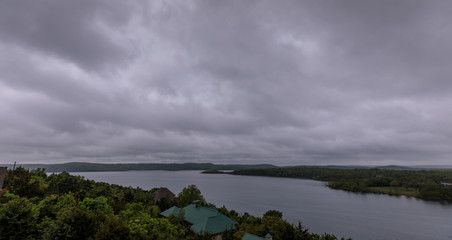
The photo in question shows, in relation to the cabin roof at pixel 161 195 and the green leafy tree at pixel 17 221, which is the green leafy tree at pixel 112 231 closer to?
the green leafy tree at pixel 17 221

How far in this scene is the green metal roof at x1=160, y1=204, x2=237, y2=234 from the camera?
38.7 m

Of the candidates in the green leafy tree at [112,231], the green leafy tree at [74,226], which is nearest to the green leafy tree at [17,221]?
the green leafy tree at [74,226]

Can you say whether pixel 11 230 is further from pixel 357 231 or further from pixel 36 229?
pixel 357 231

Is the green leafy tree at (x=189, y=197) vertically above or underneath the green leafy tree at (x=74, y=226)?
underneath

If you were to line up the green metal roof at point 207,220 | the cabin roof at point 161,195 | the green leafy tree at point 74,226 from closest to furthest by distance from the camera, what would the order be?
the green leafy tree at point 74,226 < the green metal roof at point 207,220 < the cabin roof at point 161,195

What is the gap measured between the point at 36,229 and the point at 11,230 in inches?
67.9

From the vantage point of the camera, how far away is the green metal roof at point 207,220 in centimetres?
3866

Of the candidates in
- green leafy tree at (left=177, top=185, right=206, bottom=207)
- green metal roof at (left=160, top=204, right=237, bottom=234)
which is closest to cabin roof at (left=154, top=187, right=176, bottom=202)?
green leafy tree at (left=177, top=185, right=206, bottom=207)

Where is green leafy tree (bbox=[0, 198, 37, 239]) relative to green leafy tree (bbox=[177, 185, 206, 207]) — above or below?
above

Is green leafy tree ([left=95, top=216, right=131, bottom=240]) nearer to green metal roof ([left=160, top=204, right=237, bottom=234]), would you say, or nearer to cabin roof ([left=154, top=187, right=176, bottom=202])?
green metal roof ([left=160, top=204, right=237, bottom=234])

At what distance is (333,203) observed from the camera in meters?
103

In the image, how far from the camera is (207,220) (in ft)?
131

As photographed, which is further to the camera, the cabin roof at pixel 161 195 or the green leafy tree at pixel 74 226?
the cabin roof at pixel 161 195

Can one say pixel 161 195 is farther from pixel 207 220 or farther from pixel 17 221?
pixel 17 221
